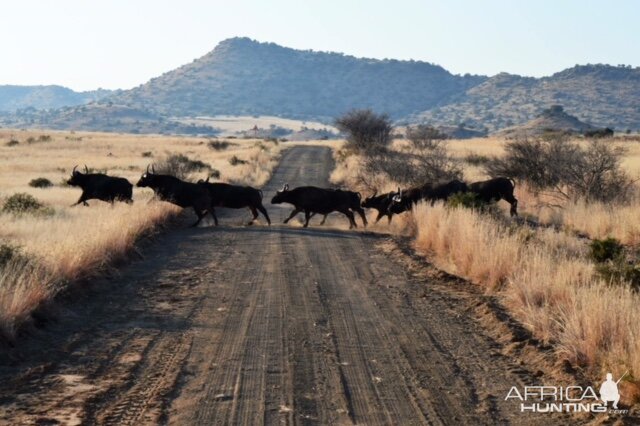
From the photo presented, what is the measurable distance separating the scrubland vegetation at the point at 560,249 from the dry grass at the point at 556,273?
0.02m

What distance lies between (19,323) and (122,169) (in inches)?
1573

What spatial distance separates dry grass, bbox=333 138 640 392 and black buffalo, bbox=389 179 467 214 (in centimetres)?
78

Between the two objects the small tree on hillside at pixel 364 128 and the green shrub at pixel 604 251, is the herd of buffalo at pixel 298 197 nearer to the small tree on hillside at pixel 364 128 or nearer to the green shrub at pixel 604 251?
the green shrub at pixel 604 251

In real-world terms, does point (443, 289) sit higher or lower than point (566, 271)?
lower

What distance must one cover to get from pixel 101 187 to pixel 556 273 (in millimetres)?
18034

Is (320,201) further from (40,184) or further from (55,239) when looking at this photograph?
(40,184)

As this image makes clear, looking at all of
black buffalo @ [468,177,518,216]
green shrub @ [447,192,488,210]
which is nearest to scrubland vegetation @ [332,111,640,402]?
green shrub @ [447,192,488,210]

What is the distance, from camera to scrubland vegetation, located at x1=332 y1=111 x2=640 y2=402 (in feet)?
26.3

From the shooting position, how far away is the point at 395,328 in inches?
381

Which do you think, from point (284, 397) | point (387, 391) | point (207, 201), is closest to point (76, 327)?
point (284, 397)

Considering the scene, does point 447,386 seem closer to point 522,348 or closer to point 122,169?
point 522,348

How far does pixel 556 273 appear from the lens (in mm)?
10867

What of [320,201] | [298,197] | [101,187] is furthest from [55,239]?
[101,187]

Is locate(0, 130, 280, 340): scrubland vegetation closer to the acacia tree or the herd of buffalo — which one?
the herd of buffalo
